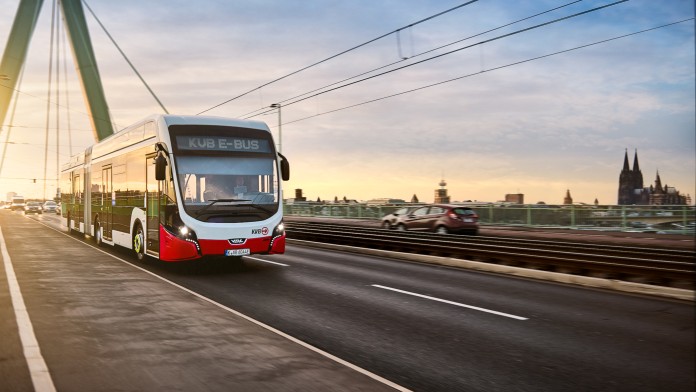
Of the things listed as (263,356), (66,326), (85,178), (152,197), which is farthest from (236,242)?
(85,178)

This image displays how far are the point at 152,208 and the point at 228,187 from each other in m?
1.84

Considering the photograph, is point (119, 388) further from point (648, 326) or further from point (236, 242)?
point (236, 242)

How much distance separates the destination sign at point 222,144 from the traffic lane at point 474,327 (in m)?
2.65

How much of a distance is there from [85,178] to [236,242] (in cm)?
1099

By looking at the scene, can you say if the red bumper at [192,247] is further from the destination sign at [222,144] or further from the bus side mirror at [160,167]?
the destination sign at [222,144]

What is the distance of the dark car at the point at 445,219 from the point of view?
24.8m

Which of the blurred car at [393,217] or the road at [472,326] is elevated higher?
the blurred car at [393,217]

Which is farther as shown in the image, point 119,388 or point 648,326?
point 648,326

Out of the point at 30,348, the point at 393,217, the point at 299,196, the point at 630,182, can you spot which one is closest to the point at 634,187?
the point at 630,182

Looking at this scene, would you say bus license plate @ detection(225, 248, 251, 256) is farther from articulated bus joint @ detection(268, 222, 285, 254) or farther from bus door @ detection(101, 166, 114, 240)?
bus door @ detection(101, 166, 114, 240)

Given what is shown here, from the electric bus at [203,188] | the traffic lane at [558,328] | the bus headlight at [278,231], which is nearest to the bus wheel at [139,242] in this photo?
the electric bus at [203,188]

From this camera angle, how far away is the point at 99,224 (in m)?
18.5

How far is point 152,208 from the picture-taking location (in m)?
12.5

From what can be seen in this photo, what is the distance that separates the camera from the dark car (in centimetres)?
2478
